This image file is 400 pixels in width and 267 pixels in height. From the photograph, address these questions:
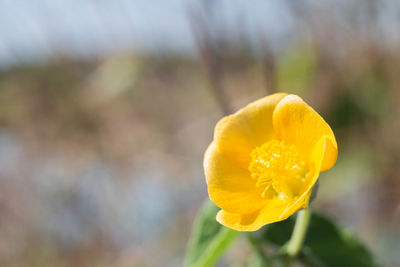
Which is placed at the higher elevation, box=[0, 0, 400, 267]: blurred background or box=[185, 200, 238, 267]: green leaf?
box=[185, 200, 238, 267]: green leaf

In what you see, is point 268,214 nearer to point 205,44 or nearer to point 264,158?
point 264,158

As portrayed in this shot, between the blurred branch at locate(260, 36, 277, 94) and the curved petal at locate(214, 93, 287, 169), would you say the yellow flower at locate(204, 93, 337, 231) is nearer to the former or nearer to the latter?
the curved petal at locate(214, 93, 287, 169)

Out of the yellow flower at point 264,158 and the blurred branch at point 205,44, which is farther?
the blurred branch at point 205,44

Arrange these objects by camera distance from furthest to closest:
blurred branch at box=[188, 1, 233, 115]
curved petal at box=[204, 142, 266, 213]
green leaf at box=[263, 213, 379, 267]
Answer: blurred branch at box=[188, 1, 233, 115] → green leaf at box=[263, 213, 379, 267] → curved petal at box=[204, 142, 266, 213]

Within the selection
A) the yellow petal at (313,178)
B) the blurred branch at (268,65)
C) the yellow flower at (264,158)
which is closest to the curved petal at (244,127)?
the yellow flower at (264,158)

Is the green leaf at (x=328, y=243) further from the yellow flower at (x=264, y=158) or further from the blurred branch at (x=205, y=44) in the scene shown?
the blurred branch at (x=205, y=44)

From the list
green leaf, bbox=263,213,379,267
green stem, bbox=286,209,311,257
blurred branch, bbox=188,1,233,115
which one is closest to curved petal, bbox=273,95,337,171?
green stem, bbox=286,209,311,257

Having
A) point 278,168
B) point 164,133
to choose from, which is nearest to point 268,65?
point 278,168
